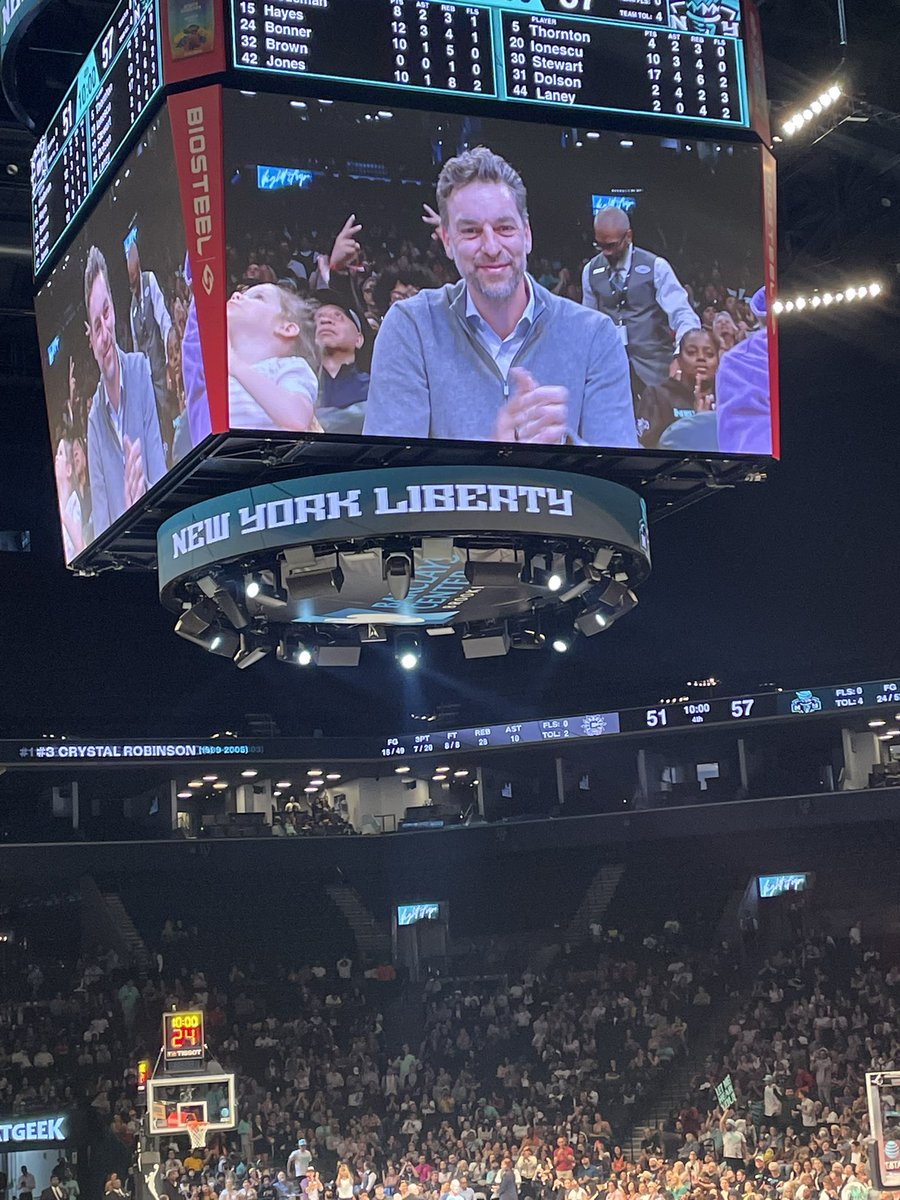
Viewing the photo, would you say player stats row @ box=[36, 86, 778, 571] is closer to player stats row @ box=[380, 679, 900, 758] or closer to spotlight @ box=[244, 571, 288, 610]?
spotlight @ box=[244, 571, 288, 610]

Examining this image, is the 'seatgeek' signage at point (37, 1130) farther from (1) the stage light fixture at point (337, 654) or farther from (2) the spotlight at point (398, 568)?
(2) the spotlight at point (398, 568)

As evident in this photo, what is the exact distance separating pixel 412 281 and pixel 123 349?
8.87ft

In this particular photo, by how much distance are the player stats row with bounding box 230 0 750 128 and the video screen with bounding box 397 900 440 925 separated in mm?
23513

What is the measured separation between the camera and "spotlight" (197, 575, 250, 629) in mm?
14680

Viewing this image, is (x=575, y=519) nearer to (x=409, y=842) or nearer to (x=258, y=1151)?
(x=258, y=1151)

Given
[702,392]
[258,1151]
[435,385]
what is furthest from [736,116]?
[258,1151]

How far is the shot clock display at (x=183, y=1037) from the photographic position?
57.2 feet

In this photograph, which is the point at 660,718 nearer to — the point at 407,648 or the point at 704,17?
the point at 407,648

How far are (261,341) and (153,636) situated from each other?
2135 cm

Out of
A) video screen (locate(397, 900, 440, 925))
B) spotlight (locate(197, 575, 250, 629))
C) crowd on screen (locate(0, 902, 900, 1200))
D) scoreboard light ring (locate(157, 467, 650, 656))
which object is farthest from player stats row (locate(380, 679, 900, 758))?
spotlight (locate(197, 575, 250, 629))

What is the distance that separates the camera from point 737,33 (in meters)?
13.4

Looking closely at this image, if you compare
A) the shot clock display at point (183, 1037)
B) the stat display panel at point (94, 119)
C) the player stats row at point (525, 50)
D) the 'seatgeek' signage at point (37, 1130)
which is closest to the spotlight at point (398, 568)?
the player stats row at point (525, 50)

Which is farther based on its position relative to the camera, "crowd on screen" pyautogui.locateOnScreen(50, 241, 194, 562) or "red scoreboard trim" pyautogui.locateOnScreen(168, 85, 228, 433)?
"crowd on screen" pyautogui.locateOnScreen(50, 241, 194, 562)

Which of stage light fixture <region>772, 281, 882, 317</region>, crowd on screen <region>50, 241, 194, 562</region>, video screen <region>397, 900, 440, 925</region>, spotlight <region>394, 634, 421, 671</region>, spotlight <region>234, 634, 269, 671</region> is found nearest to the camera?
crowd on screen <region>50, 241, 194, 562</region>
